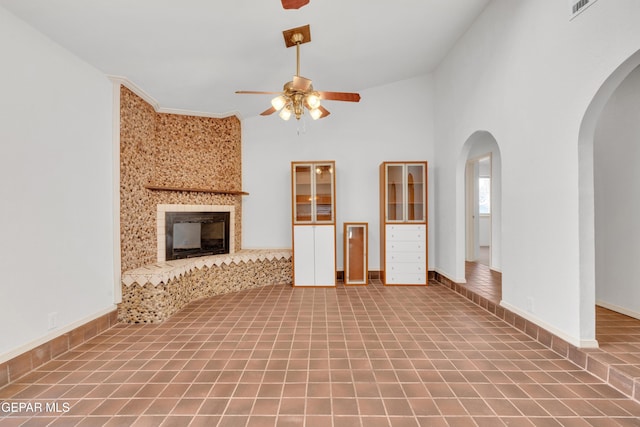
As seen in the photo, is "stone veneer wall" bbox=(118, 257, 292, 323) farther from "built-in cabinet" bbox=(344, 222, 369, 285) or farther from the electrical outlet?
"built-in cabinet" bbox=(344, 222, 369, 285)

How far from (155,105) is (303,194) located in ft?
8.10

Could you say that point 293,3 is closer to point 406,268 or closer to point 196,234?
point 196,234

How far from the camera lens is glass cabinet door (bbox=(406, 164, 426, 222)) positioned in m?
4.45

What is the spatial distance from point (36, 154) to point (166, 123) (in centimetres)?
202

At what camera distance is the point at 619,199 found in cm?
275

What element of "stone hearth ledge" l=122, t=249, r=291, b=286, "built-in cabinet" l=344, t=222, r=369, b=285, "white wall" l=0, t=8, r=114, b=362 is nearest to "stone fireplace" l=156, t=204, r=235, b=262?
"stone hearth ledge" l=122, t=249, r=291, b=286

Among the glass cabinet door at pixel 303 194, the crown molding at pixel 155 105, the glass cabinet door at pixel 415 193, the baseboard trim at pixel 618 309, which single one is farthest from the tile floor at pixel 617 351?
the crown molding at pixel 155 105

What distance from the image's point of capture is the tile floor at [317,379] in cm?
161

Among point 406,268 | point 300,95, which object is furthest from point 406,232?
point 300,95

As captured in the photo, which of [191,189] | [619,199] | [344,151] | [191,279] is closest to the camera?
[619,199]

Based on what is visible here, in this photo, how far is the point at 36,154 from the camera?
87.8 inches

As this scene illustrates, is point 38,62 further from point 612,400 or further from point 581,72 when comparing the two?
point 612,400

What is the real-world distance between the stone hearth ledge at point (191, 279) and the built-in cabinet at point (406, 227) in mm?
1714

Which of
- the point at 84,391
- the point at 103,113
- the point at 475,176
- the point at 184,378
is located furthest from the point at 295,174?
the point at 475,176
